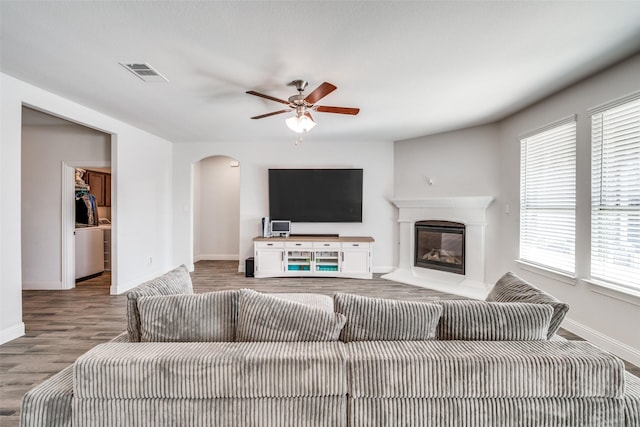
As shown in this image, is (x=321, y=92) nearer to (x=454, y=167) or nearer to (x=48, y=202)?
(x=454, y=167)

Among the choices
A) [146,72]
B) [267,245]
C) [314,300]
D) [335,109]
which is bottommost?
[314,300]

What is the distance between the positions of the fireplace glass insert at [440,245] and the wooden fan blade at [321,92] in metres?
3.16

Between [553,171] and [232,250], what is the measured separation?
6.10m

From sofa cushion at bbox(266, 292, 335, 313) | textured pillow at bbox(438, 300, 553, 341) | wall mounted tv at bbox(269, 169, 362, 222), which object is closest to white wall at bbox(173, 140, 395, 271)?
wall mounted tv at bbox(269, 169, 362, 222)

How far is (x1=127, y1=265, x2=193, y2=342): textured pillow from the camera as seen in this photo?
1.50 metres

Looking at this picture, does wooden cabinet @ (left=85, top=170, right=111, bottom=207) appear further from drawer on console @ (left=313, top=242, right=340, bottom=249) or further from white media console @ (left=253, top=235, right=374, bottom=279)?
drawer on console @ (left=313, top=242, right=340, bottom=249)

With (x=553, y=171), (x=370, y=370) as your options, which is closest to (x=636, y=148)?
(x=553, y=171)

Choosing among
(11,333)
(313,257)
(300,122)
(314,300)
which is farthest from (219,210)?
(314,300)

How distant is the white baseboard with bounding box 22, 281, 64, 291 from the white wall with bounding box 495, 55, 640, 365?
651cm

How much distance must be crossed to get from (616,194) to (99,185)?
7.52m

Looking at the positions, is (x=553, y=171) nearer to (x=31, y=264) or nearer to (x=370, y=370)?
(x=370, y=370)

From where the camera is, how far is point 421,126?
4.51 meters

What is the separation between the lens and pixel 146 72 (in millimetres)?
2680

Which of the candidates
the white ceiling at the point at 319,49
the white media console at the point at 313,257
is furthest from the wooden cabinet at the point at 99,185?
the white media console at the point at 313,257
